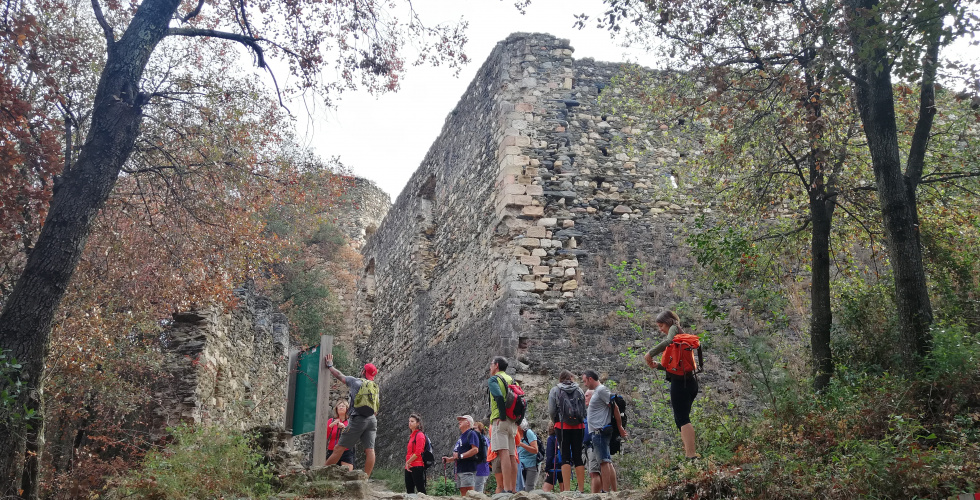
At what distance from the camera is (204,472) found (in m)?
6.50

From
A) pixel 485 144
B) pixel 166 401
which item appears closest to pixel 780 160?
pixel 485 144

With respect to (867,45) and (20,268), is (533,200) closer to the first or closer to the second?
(867,45)

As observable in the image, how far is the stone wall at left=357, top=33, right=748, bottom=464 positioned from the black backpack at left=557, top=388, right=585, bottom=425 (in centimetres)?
242

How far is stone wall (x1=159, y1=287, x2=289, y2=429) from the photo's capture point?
9.85 metres

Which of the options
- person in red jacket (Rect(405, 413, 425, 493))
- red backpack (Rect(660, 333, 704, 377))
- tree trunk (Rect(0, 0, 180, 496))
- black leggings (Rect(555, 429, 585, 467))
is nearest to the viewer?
tree trunk (Rect(0, 0, 180, 496))

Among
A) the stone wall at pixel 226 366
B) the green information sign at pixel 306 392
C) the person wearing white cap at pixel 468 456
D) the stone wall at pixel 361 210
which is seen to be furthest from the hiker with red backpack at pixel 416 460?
the stone wall at pixel 361 210

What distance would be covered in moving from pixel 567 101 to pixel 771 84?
14.9 ft

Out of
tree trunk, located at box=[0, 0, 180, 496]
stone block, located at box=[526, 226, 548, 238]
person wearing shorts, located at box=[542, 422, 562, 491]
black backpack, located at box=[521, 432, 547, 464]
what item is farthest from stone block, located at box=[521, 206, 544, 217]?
tree trunk, located at box=[0, 0, 180, 496]

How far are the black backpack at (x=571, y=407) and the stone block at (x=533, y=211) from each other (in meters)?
4.08

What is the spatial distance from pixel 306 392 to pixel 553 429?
2866 mm

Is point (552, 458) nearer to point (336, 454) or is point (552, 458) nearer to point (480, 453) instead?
point (480, 453)

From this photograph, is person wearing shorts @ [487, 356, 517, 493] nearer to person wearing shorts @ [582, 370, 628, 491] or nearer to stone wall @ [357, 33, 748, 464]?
person wearing shorts @ [582, 370, 628, 491]

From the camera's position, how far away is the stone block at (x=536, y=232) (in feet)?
36.4

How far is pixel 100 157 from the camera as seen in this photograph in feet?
21.7
